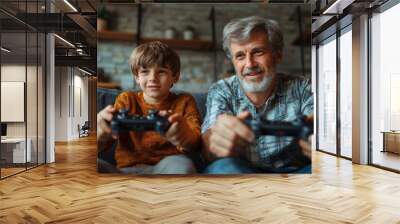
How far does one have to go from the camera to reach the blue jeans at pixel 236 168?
6.18m

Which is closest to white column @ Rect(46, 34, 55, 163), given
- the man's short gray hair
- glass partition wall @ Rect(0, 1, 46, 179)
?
glass partition wall @ Rect(0, 1, 46, 179)

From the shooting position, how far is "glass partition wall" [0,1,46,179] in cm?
639

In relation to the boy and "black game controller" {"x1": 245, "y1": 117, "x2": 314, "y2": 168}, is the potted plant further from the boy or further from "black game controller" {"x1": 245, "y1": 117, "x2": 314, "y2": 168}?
"black game controller" {"x1": 245, "y1": 117, "x2": 314, "y2": 168}

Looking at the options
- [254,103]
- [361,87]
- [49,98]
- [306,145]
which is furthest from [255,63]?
[49,98]

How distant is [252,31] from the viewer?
6148 millimetres

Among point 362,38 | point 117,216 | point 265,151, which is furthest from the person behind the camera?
point 362,38

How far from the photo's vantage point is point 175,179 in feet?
20.5

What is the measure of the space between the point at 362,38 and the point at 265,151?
3.61 meters

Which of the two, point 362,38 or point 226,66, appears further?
point 362,38

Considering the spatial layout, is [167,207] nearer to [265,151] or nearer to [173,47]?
[265,151]

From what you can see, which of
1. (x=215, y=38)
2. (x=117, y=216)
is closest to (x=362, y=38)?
→ (x=215, y=38)

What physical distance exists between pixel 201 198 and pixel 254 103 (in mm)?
1901

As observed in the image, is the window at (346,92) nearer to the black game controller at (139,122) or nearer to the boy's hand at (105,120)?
the black game controller at (139,122)

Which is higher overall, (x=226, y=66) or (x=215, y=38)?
(x=215, y=38)
